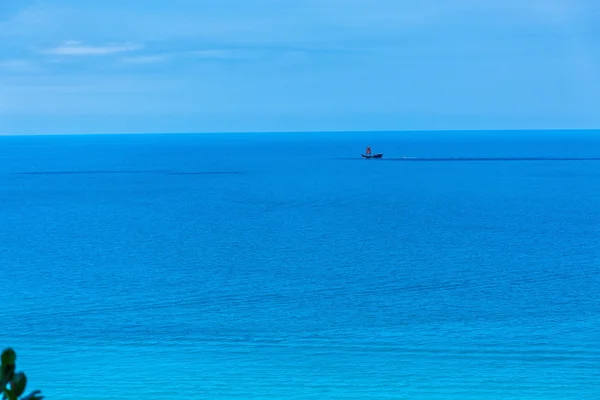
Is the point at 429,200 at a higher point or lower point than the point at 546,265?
higher

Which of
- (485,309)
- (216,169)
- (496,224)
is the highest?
(216,169)

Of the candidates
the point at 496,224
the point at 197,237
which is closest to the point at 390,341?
the point at 197,237

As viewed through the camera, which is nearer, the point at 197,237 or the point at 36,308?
the point at 36,308

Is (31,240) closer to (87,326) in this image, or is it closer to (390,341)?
(87,326)

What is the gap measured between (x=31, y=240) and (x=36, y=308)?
1503cm

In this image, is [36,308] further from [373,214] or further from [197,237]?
[373,214]

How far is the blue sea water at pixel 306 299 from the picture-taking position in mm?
17438

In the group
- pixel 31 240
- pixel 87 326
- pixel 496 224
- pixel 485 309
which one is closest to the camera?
pixel 87 326

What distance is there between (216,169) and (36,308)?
236ft

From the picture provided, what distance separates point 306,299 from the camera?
2422 cm

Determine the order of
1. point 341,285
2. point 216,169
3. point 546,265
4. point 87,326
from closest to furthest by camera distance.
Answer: point 87,326 < point 341,285 < point 546,265 < point 216,169

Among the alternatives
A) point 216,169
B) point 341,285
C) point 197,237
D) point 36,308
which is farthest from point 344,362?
point 216,169

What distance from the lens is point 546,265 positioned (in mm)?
29531

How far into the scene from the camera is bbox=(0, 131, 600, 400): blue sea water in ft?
57.2
